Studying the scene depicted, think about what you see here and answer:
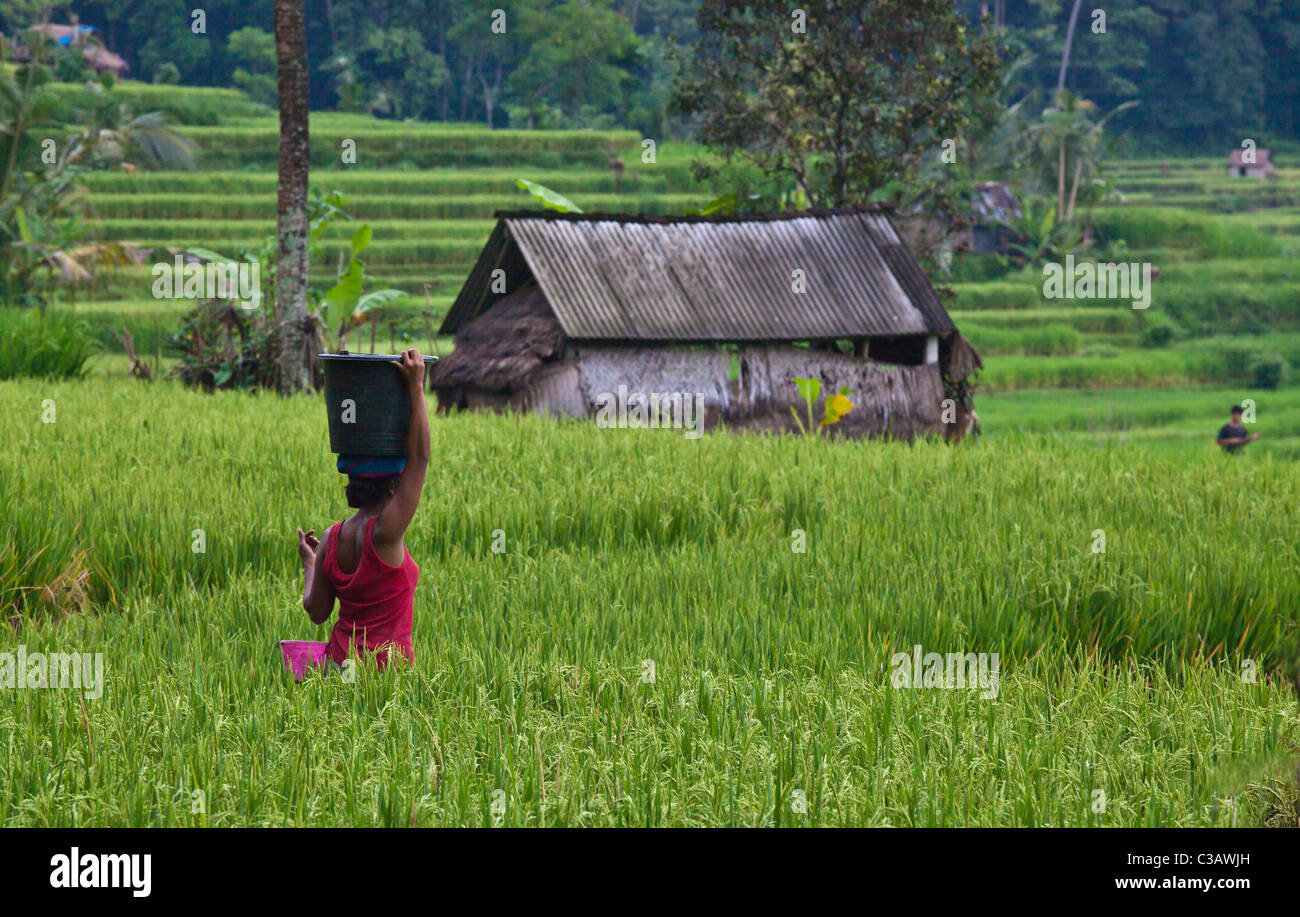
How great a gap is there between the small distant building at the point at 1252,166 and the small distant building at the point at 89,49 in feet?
116

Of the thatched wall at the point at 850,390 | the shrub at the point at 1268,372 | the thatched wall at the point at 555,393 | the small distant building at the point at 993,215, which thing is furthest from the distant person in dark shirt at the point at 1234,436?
the small distant building at the point at 993,215

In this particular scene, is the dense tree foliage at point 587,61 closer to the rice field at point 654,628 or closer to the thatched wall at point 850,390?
the thatched wall at point 850,390

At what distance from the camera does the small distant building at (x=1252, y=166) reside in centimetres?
4347

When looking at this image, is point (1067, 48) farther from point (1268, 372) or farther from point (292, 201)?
point (292, 201)

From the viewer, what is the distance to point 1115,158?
46875mm

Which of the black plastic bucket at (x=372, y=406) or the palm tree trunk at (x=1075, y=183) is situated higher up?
the palm tree trunk at (x=1075, y=183)

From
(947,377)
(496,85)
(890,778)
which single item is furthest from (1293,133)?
(890,778)

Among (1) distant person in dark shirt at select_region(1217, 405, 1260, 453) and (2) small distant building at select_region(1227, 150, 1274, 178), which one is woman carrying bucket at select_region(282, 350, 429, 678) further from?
(2) small distant building at select_region(1227, 150, 1274, 178)

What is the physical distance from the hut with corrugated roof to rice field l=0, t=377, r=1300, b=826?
386 cm

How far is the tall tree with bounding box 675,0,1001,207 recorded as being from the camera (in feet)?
59.9

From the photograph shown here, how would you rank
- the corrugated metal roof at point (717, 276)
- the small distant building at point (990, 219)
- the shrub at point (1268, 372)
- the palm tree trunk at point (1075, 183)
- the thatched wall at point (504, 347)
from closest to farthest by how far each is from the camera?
1. the thatched wall at point (504, 347)
2. the corrugated metal roof at point (717, 276)
3. the shrub at point (1268, 372)
4. the small distant building at point (990, 219)
5. the palm tree trunk at point (1075, 183)

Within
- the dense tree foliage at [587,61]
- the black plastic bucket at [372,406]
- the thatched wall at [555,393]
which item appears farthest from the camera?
the dense tree foliage at [587,61]

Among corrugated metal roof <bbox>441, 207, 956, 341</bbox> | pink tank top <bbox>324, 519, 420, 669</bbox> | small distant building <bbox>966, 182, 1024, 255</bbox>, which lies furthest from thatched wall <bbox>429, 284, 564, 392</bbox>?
small distant building <bbox>966, 182, 1024, 255</bbox>

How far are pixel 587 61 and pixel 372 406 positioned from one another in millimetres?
39784
